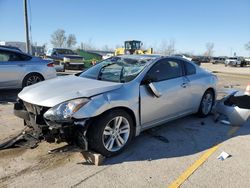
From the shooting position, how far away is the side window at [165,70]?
4.80 m

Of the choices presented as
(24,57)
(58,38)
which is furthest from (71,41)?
(24,57)

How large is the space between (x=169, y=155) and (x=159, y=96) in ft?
3.39

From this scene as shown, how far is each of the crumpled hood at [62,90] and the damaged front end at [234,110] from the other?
316 cm

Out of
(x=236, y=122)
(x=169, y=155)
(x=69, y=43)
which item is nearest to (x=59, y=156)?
(x=169, y=155)

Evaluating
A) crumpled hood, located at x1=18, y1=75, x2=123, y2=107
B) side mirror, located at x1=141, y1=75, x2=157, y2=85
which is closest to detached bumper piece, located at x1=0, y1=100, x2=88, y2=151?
crumpled hood, located at x1=18, y1=75, x2=123, y2=107

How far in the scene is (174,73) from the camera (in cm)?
531

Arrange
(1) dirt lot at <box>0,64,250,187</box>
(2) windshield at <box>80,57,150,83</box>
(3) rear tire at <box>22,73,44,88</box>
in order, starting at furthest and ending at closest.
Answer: (3) rear tire at <box>22,73,44,88</box> → (2) windshield at <box>80,57,150,83</box> → (1) dirt lot at <box>0,64,250,187</box>

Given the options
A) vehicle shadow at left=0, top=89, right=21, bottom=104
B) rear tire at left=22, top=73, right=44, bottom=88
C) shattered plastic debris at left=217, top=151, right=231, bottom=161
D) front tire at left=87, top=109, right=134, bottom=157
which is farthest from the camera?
rear tire at left=22, top=73, right=44, bottom=88

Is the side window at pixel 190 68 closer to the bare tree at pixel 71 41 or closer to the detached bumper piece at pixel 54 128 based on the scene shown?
the detached bumper piece at pixel 54 128

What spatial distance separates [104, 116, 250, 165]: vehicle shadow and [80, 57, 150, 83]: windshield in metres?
1.15

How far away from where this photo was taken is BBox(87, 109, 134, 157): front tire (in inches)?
147

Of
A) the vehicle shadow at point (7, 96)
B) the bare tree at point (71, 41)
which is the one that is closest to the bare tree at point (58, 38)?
the bare tree at point (71, 41)

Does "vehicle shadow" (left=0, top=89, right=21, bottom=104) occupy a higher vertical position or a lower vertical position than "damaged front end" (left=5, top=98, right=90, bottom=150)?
lower

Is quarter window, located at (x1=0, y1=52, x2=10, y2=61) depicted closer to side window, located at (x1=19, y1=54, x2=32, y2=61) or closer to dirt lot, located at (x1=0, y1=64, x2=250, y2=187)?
side window, located at (x1=19, y1=54, x2=32, y2=61)
